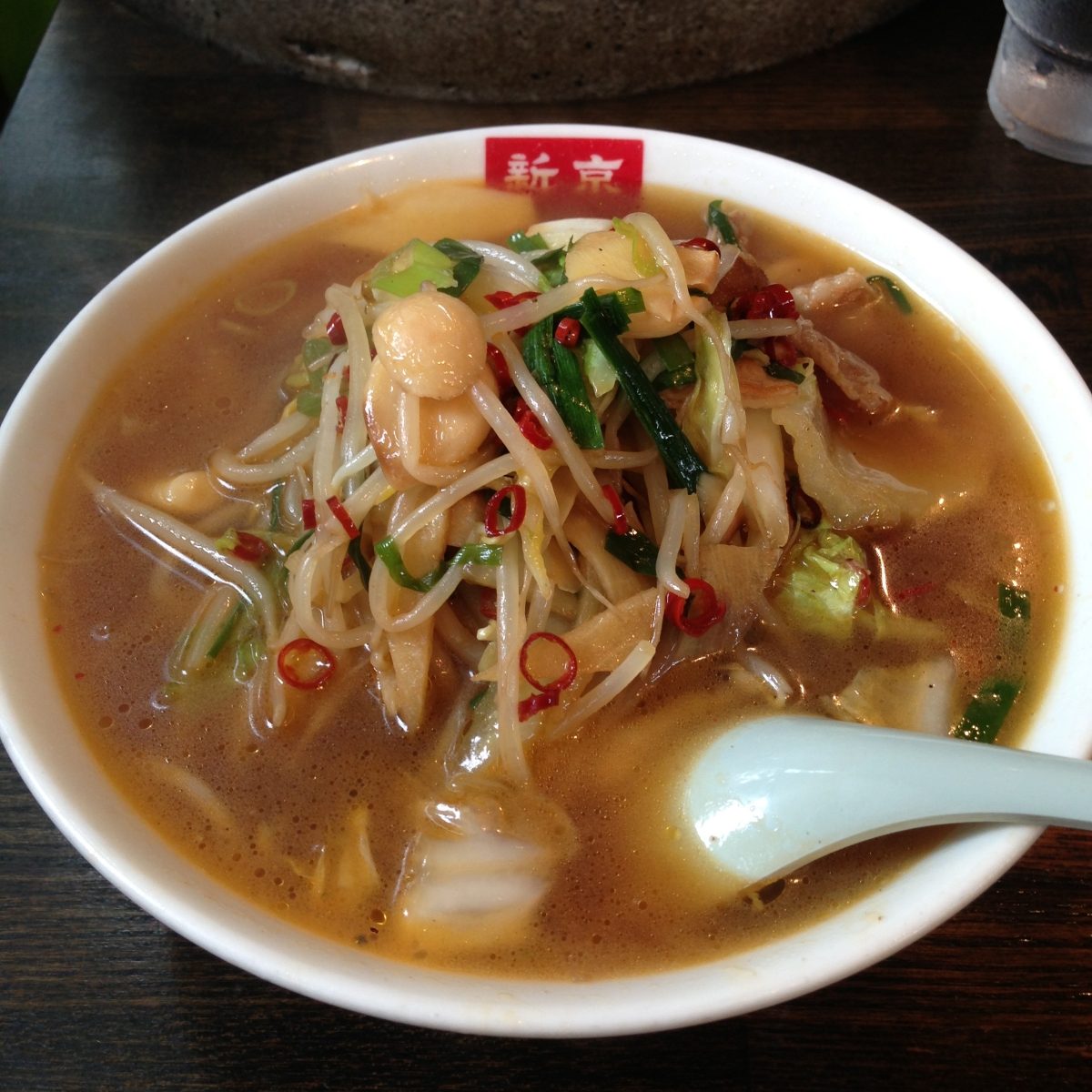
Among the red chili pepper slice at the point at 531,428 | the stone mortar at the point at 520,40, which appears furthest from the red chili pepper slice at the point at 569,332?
the stone mortar at the point at 520,40

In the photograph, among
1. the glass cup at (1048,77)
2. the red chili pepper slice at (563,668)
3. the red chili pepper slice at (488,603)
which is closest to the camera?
the red chili pepper slice at (563,668)

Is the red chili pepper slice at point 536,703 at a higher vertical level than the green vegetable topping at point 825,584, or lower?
lower

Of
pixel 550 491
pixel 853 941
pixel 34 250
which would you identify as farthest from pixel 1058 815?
pixel 34 250

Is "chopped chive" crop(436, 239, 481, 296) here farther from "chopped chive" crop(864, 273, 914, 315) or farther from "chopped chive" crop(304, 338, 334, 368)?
"chopped chive" crop(864, 273, 914, 315)

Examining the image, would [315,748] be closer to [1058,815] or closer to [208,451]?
[208,451]

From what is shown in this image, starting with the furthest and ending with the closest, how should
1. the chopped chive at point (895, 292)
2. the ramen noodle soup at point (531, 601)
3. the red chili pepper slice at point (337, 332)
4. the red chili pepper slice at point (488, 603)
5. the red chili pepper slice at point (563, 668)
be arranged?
the chopped chive at point (895, 292) < the red chili pepper slice at point (337, 332) < the red chili pepper slice at point (488, 603) < the red chili pepper slice at point (563, 668) < the ramen noodle soup at point (531, 601)

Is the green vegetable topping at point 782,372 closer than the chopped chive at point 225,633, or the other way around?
the chopped chive at point 225,633

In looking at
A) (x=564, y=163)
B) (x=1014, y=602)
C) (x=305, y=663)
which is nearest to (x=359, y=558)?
(x=305, y=663)

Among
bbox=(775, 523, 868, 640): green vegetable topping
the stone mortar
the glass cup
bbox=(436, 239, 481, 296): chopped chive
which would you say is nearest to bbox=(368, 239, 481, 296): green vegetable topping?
bbox=(436, 239, 481, 296): chopped chive

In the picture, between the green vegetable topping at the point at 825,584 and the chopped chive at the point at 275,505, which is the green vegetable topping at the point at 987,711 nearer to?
the green vegetable topping at the point at 825,584

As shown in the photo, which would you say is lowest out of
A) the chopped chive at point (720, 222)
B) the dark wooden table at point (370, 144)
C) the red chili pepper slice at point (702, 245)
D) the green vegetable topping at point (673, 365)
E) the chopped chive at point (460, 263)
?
the dark wooden table at point (370, 144)
